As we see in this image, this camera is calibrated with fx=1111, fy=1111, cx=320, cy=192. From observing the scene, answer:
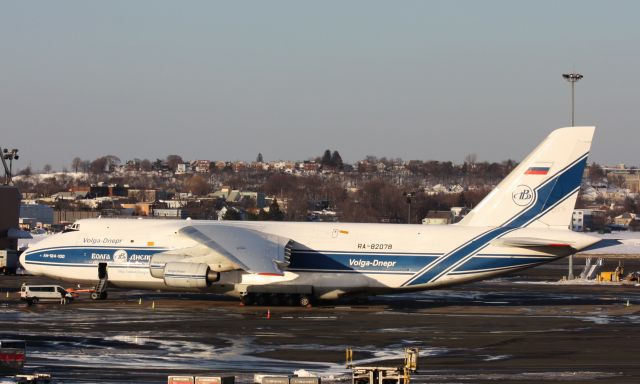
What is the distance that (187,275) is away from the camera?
130 ft

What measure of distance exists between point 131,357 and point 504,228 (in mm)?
18002

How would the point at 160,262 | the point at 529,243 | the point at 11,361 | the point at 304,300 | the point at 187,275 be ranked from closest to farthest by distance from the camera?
the point at 11,361, the point at 529,243, the point at 187,275, the point at 160,262, the point at 304,300

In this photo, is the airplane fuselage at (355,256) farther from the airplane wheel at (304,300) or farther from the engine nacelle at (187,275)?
the engine nacelle at (187,275)

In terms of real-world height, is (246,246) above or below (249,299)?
above

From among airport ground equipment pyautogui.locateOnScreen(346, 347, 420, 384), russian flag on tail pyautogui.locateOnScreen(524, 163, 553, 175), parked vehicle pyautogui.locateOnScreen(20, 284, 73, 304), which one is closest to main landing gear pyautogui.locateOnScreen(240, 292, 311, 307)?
parked vehicle pyautogui.locateOnScreen(20, 284, 73, 304)

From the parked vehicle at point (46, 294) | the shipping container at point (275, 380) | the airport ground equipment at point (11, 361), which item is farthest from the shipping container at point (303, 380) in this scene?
the parked vehicle at point (46, 294)

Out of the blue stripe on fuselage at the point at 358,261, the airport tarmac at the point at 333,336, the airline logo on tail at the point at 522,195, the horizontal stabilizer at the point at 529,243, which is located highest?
the airline logo on tail at the point at 522,195

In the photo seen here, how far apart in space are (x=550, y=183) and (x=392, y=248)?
6253 millimetres

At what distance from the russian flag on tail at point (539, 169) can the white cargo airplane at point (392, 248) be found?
37 millimetres

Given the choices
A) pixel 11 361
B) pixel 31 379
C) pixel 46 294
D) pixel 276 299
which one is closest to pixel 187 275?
pixel 276 299

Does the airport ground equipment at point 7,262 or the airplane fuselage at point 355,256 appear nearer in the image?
the airplane fuselage at point 355,256

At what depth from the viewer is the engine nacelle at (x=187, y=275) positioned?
39.5 m

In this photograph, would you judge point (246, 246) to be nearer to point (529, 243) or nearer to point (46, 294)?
point (46, 294)

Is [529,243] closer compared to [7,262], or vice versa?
[529,243]
